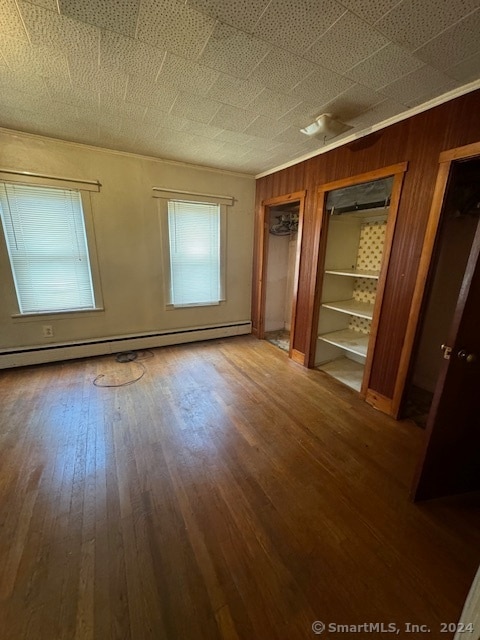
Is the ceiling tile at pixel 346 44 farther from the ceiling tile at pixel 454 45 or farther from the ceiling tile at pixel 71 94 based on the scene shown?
the ceiling tile at pixel 71 94

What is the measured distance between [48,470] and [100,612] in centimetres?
99

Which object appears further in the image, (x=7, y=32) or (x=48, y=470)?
(x=48, y=470)

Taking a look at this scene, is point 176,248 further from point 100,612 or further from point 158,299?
point 100,612

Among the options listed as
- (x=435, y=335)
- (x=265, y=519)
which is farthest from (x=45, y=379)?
(x=435, y=335)

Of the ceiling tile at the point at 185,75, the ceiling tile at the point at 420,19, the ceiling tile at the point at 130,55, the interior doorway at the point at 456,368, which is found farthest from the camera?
the ceiling tile at the point at 185,75

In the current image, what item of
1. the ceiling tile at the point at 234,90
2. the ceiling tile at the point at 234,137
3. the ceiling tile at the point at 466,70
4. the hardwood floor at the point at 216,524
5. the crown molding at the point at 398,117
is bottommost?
the hardwood floor at the point at 216,524

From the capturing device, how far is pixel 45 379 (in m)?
2.81

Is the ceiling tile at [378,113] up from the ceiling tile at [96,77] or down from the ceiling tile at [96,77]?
down

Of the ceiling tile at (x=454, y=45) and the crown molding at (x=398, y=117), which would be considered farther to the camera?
the crown molding at (x=398, y=117)

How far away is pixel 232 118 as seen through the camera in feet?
7.30

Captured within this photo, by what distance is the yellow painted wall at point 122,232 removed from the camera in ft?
9.16

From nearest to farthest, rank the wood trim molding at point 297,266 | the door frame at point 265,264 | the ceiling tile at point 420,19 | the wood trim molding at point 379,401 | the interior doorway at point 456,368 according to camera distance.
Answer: the ceiling tile at point 420,19, the interior doorway at point 456,368, the wood trim molding at point 379,401, the wood trim molding at point 297,266, the door frame at point 265,264

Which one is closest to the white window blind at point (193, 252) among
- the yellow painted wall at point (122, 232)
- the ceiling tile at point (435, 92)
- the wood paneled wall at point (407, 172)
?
the yellow painted wall at point (122, 232)

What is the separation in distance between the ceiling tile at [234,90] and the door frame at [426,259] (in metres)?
1.43
